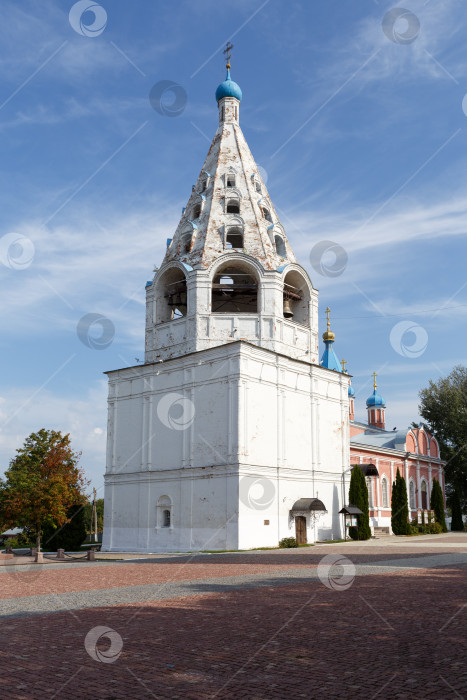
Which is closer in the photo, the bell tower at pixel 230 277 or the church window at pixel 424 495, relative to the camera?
the bell tower at pixel 230 277

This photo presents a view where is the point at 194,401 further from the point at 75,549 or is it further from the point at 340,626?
the point at 340,626

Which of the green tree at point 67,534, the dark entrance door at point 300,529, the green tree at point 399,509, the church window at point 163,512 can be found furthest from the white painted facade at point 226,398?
the green tree at point 399,509

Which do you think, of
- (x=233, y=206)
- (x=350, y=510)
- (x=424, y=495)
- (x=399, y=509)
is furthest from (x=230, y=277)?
(x=424, y=495)

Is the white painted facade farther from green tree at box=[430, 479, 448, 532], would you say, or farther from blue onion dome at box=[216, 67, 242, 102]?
green tree at box=[430, 479, 448, 532]

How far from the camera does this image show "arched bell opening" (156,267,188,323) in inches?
1337

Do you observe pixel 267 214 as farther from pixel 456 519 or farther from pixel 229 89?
pixel 456 519

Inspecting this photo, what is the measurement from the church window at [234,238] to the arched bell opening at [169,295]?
3.04 metres

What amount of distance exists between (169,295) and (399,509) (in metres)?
20.7

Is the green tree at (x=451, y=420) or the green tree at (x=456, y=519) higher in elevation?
the green tree at (x=451, y=420)

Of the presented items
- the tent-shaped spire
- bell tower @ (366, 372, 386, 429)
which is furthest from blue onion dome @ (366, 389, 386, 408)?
the tent-shaped spire

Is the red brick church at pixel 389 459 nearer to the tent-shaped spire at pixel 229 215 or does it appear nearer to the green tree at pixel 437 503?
the green tree at pixel 437 503

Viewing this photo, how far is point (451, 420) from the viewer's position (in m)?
56.3

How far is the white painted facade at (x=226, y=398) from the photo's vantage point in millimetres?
28891

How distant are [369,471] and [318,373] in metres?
11.9
